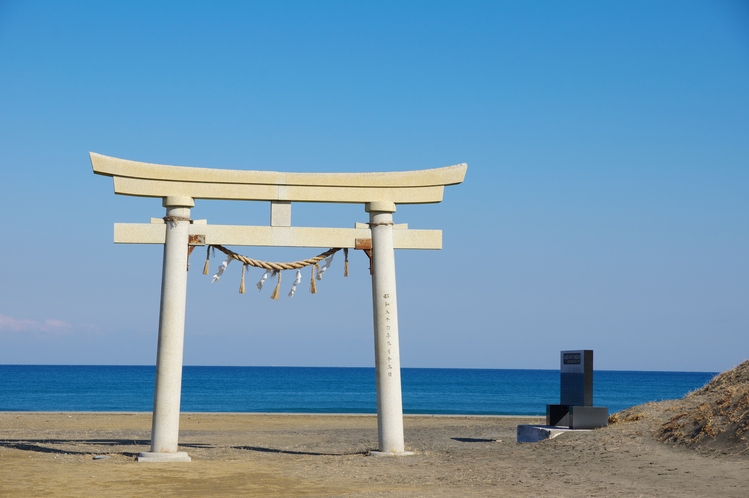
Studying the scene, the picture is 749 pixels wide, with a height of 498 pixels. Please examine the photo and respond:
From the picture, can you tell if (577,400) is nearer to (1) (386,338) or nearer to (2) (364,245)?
(1) (386,338)

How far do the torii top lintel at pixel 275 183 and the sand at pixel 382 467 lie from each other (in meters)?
4.15

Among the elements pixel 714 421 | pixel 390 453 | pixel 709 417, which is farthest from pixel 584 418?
pixel 390 453

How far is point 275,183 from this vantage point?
1273cm

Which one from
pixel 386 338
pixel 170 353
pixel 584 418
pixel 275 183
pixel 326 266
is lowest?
pixel 584 418

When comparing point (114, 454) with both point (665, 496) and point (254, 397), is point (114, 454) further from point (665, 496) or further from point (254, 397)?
point (254, 397)

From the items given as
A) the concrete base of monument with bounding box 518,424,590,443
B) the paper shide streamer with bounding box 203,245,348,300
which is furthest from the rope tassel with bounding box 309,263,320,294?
the concrete base of monument with bounding box 518,424,590,443

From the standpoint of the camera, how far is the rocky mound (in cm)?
1188

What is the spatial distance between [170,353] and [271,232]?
8.00 ft

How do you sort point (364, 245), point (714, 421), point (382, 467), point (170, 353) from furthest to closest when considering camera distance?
point (364, 245), point (714, 421), point (170, 353), point (382, 467)

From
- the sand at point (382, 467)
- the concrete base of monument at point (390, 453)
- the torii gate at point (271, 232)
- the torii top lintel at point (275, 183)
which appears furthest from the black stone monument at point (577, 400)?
the torii top lintel at point (275, 183)

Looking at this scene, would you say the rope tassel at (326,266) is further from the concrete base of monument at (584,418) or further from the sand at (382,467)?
the concrete base of monument at (584,418)

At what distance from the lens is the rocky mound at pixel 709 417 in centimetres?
1188

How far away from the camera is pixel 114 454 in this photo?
1268cm

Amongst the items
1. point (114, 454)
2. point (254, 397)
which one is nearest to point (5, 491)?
point (114, 454)
